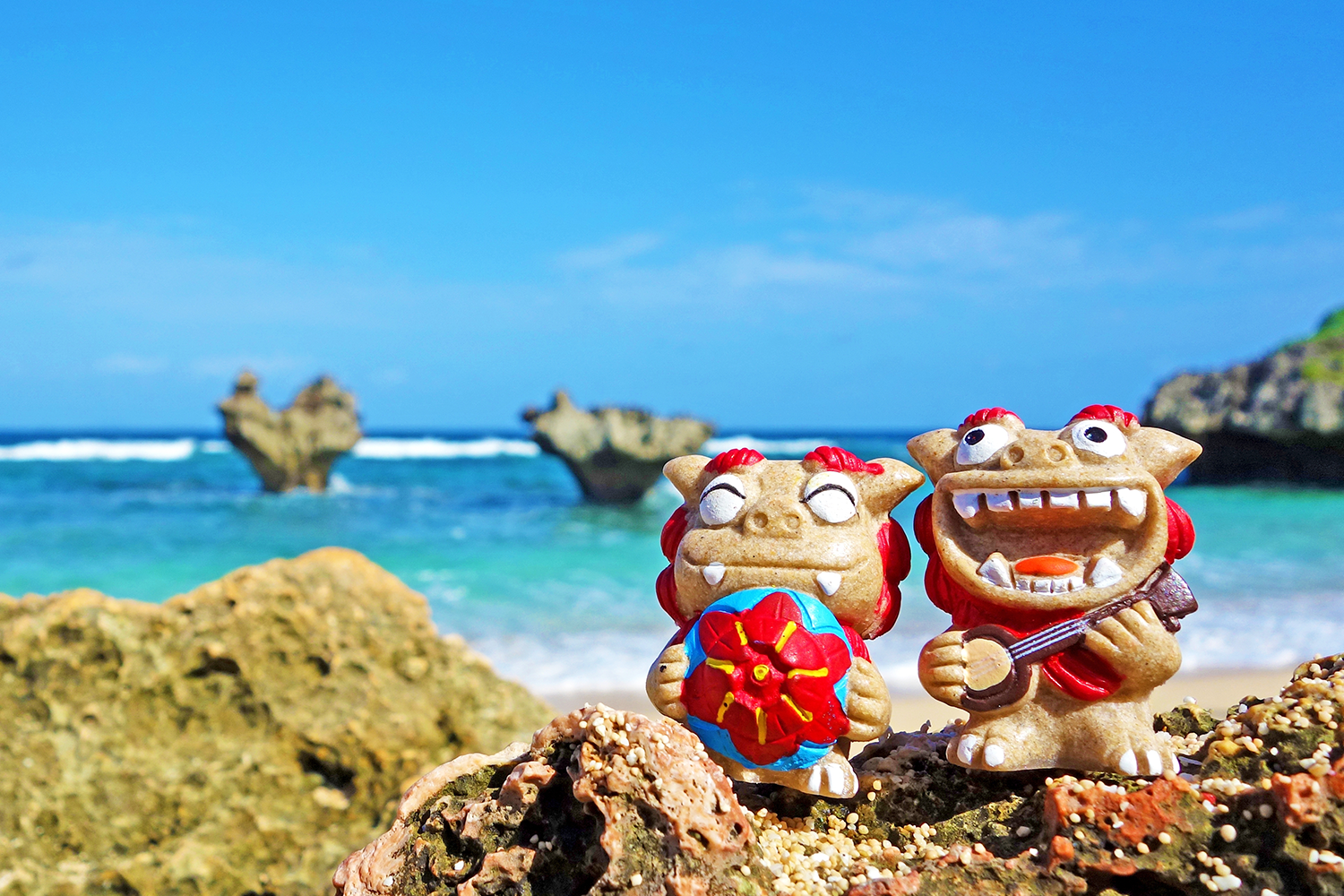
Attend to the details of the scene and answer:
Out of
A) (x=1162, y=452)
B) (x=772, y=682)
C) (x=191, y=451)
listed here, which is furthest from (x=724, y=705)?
(x=191, y=451)

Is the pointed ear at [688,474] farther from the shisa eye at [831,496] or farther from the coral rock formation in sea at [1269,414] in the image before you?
the coral rock formation in sea at [1269,414]

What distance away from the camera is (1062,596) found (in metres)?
2.59

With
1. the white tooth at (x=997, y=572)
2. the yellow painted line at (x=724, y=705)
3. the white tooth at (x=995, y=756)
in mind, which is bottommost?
the white tooth at (x=995, y=756)

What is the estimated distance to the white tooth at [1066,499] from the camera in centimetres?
261

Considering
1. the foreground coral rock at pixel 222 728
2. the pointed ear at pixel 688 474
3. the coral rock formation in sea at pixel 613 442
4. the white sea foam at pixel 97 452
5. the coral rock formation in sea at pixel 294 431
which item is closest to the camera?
the pointed ear at pixel 688 474

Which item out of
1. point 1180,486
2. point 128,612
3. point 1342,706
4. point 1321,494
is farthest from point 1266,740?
point 1180,486

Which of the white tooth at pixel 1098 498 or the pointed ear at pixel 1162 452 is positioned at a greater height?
the pointed ear at pixel 1162 452

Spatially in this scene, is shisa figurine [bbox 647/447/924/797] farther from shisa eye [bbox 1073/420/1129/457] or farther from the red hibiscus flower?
shisa eye [bbox 1073/420/1129/457]

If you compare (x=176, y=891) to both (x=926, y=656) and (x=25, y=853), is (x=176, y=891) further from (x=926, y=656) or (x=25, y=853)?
(x=926, y=656)

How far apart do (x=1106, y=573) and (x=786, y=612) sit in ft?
2.72

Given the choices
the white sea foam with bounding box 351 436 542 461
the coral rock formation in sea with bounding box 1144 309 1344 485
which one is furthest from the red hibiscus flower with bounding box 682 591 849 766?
the white sea foam with bounding box 351 436 542 461

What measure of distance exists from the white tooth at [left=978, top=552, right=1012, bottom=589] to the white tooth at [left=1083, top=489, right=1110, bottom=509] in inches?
10.4

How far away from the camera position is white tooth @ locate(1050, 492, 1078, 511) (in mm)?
2607

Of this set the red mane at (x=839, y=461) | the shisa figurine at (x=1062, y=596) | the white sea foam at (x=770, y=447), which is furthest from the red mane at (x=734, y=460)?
the white sea foam at (x=770, y=447)
